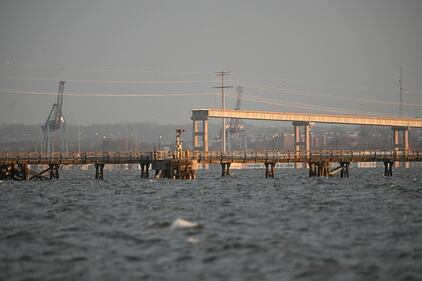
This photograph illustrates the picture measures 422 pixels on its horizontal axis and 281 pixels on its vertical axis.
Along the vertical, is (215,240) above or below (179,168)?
below

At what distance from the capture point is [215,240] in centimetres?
3662

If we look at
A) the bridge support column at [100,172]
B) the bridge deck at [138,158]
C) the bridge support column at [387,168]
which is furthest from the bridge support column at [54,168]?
the bridge support column at [387,168]

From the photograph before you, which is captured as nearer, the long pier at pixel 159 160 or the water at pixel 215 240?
the water at pixel 215 240

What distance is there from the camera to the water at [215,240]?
29.3 metres

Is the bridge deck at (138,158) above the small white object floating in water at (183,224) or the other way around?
above

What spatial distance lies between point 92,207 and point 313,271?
28.8m

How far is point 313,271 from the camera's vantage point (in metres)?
29.0

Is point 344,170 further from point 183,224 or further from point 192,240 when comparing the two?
point 192,240

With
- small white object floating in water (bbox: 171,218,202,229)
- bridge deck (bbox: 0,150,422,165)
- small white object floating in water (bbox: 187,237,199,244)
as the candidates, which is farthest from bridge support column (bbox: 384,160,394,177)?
small white object floating in water (bbox: 187,237,199,244)

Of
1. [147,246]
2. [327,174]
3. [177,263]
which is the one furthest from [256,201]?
[327,174]

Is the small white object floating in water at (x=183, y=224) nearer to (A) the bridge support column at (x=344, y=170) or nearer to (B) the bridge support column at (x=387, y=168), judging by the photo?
(A) the bridge support column at (x=344, y=170)

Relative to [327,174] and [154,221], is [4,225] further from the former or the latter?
[327,174]

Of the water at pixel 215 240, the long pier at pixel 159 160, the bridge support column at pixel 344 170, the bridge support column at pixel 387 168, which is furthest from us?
the bridge support column at pixel 387 168

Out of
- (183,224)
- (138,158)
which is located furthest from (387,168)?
(183,224)
